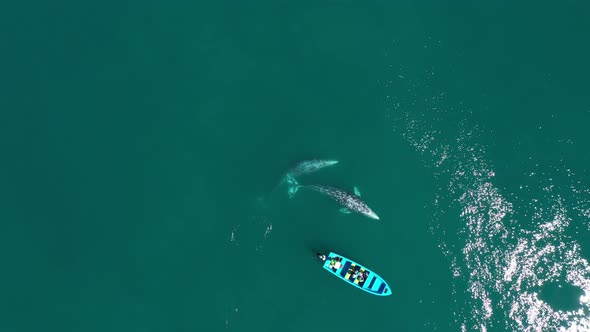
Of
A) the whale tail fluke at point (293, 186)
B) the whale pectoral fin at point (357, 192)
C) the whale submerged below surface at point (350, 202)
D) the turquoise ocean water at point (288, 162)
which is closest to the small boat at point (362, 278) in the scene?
the turquoise ocean water at point (288, 162)

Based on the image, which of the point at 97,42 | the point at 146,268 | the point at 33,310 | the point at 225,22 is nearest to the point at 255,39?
the point at 225,22

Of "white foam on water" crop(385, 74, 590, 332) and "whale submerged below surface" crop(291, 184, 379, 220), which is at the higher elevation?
"white foam on water" crop(385, 74, 590, 332)

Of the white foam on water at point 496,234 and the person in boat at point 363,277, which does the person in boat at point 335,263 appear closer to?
the person in boat at point 363,277

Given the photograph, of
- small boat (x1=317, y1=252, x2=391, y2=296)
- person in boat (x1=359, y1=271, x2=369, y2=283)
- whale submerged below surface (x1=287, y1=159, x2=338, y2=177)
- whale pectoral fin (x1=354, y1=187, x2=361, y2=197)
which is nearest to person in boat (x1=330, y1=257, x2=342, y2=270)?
small boat (x1=317, y1=252, x2=391, y2=296)

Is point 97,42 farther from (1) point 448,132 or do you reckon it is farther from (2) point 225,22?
(1) point 448,132

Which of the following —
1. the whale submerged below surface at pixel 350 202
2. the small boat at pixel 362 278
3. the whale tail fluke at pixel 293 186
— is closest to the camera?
the small boat at pixel 362 278

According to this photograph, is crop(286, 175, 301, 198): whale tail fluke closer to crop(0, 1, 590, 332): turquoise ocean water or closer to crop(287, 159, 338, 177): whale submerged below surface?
crop(287, 159, 338, 177): whale submerged below surface
